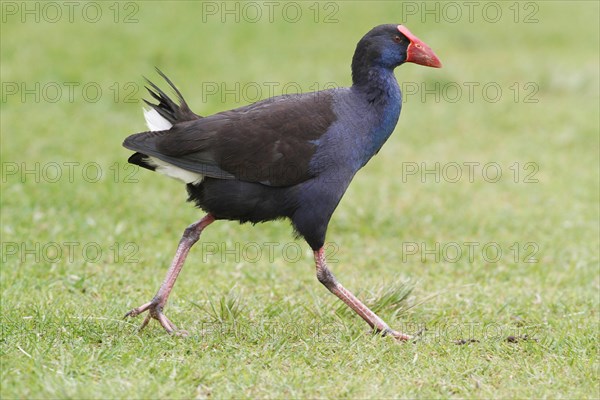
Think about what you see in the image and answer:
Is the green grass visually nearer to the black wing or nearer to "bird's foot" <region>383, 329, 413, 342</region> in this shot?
"bird's foot" <region>383, 329, 413, 342</region>

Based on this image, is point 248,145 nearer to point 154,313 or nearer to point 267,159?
point 267,159

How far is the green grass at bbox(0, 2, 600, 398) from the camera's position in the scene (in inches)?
171

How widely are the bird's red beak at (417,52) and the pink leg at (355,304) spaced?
4.33 ft

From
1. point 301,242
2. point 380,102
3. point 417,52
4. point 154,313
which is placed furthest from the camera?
point 301,242

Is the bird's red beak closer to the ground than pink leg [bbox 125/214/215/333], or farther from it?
farther from it

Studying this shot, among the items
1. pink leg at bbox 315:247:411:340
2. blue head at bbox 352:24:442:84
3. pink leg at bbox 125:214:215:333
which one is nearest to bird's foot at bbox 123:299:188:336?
pink leg at bbox 125:214:215:333

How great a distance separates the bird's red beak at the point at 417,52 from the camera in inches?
211

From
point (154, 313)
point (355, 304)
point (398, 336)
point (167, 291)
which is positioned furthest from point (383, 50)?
point (154, 313)

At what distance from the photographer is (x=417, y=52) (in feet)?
17.7

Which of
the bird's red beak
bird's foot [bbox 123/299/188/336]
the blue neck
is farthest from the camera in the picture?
the bird's red beak

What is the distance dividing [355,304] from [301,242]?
2.27 meters

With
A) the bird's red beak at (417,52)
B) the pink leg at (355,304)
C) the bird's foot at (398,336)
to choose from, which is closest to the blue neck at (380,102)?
the bird's red beak at (417,52)

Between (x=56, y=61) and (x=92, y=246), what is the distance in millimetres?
4817

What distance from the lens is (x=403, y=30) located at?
17.6ft
